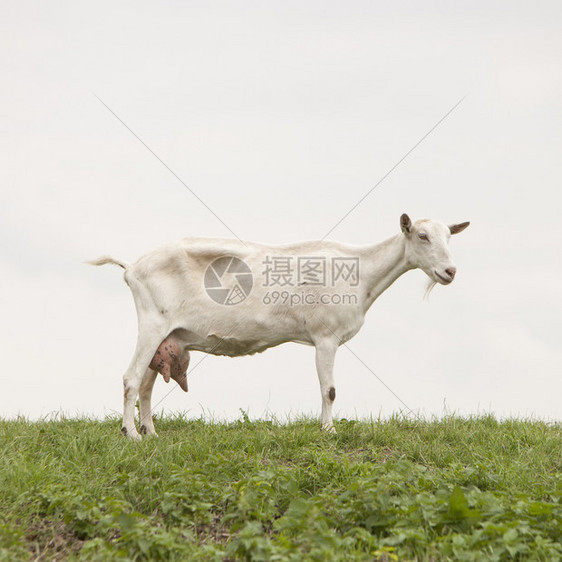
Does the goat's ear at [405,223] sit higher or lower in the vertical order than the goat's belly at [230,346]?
higher

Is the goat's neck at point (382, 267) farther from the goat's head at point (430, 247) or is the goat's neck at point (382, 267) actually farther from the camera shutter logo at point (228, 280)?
the camera shutter logo at point (228, 280)

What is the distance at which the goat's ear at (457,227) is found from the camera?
9.82 meters

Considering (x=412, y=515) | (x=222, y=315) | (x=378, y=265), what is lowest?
(x=412, y=515)

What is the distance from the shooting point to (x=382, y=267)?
9750mm

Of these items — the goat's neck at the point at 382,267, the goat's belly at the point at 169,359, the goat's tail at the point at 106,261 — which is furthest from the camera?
the goat's tail at the point at 106,261

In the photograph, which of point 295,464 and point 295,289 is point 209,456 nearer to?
point 295,464

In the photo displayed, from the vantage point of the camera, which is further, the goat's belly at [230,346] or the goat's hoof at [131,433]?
the goat's belly at [230,346]

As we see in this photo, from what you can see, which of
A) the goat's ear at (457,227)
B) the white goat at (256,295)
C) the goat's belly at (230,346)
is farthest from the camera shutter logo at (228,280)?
the goat's ear at (457,227)

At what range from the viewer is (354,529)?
18.0ft

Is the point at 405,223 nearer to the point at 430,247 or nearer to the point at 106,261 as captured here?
the point at 430,247

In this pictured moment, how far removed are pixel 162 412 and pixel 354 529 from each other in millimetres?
5337

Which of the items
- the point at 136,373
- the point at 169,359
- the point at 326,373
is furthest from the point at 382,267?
the point at 136,373

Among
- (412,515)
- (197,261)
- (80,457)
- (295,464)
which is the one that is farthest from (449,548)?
(197,261)

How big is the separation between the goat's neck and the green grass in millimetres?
1865
